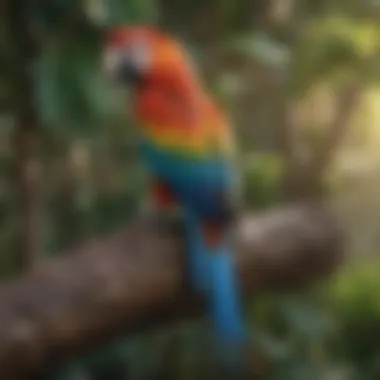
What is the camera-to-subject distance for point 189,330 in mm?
1870

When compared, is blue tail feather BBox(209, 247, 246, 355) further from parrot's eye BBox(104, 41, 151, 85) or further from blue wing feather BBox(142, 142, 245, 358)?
parrot's eye BBox(104, 41, 151, 85)

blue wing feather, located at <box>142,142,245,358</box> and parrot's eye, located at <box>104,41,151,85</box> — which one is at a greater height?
parrot's eye, located at <box>104,41,151,85</box>

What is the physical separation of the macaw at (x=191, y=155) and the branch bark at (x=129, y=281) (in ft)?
0.13

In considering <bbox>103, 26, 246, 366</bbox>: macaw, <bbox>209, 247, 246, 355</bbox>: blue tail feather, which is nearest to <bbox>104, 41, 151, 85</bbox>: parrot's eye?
<bbox>103, 26, 246, 366</bbox>: macaw

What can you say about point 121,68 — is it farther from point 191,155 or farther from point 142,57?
point 191,155

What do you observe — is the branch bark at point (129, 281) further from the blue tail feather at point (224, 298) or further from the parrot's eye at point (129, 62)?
the parrot's eye at point (129, 62)

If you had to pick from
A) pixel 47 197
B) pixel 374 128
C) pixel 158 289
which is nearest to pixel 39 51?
pixel 47 197

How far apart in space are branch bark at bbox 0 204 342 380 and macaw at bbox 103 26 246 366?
41 millimetres

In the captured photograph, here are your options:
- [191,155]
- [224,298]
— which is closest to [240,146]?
[191,155]

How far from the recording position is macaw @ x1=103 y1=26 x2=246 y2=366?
1380 mm

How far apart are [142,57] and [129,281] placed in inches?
11.4

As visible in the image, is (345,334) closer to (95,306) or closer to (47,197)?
(47,197)

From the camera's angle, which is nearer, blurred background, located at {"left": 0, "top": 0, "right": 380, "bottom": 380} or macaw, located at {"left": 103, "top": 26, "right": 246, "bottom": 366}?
macaw, located at {"left": 103, "top": 26, "right": 246, "bottom": 366}

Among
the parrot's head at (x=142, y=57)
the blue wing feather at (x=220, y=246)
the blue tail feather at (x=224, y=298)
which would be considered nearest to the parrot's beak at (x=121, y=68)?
the parrot's head at (x=142, y=57)
